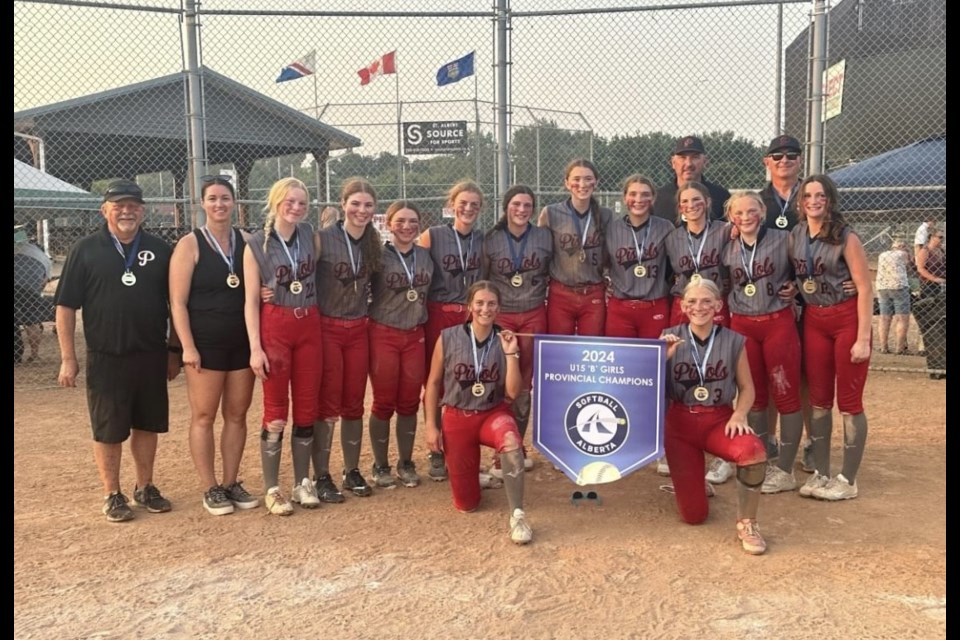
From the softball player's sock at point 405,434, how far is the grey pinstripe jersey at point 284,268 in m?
1.08

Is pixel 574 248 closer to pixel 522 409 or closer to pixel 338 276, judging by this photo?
pixel 522 409

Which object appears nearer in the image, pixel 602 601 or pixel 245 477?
pixel 602 601

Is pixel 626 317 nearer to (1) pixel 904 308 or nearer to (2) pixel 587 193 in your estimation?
(2) pixel 587 193

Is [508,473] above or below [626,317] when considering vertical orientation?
below

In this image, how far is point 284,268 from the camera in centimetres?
436

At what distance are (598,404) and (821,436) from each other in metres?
1.52

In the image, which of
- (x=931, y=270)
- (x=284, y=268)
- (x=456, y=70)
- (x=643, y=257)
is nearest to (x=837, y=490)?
(x=643, y=257)

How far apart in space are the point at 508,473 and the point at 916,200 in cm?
775

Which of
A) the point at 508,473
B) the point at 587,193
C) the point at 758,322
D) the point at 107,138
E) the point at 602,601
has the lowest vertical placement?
the point at 602,601

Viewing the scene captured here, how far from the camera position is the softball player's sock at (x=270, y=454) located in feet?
14.9

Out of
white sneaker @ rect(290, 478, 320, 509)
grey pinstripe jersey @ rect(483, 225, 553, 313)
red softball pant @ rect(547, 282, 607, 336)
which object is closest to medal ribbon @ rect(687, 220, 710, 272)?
red softball pant @ rect(547, 282, 607, 336)

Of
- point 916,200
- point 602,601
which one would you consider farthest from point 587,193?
point 916,200

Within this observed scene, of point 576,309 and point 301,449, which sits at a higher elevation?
point 576,309

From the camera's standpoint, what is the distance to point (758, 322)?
4.64 m
